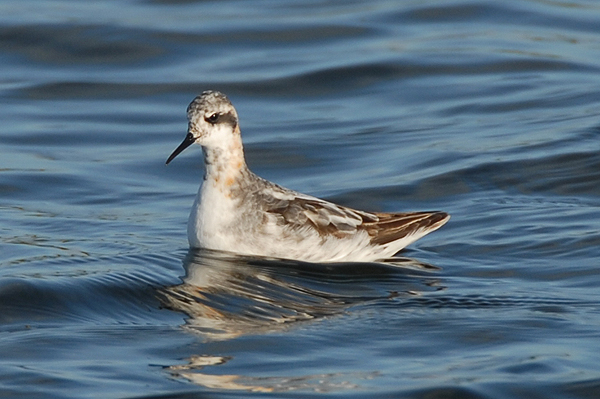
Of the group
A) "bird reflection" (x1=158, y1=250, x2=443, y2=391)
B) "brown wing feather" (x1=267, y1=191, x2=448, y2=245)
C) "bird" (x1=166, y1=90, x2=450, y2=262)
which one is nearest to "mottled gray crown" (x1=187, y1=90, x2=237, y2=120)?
"bird" (x1=166, y1=90, x2=450, y2=262)

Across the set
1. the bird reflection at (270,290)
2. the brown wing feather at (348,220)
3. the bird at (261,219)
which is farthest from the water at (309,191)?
the brown wing feather at (348,220)

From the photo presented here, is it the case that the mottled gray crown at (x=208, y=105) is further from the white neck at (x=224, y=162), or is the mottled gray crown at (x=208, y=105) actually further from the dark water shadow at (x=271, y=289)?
the dark water shadow at (x=271, y=289)

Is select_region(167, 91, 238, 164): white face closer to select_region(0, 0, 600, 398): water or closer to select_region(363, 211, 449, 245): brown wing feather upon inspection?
select_region(0, 0, 600, 398): water

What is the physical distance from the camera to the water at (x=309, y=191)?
748 centimetres

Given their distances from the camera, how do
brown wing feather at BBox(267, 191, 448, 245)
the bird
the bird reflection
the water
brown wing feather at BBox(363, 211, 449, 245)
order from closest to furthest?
1. the water
2. the bird reflection
3. the bird
4. brown wing feather at BBox(267, 191, 448, 245)
5. brown wing feather at BBox(363, 211, 449, 245)

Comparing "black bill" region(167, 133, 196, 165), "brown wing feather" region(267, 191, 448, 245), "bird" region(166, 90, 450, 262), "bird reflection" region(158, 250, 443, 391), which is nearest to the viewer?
"bird reflection" region(158, 250, 443, 391)

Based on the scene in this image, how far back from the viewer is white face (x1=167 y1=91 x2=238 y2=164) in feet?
32.2

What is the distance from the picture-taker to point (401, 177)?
12.9 m

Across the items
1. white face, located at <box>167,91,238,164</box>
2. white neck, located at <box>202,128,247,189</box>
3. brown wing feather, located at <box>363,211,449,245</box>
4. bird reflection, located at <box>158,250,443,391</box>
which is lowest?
bird reflection, located at <box>158,250,443,391</box>

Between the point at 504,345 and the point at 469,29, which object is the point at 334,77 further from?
the point at 504,345

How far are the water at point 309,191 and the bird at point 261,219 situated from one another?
17cm

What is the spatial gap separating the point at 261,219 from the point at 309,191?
9.21 ft

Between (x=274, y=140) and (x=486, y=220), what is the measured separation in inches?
165

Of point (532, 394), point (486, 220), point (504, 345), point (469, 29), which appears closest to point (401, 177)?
point (486, 220)
